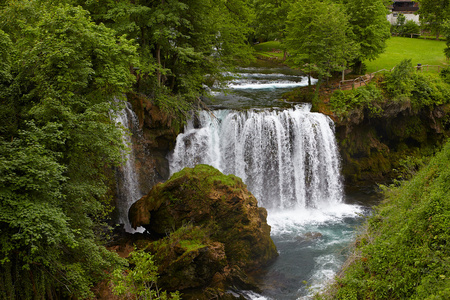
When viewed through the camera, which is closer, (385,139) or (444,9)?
(385,139)

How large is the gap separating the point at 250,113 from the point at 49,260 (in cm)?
1432

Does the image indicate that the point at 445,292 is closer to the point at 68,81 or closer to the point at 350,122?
the point at 68,81

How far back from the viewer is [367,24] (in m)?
28.3

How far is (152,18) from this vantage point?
17641 mm

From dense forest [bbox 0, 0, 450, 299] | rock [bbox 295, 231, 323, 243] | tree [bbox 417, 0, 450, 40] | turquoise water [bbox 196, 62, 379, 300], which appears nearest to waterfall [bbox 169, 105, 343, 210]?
turquoise water [bbox 196, 62, 379, 300]

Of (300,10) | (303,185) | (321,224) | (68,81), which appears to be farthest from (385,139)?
(68,81)

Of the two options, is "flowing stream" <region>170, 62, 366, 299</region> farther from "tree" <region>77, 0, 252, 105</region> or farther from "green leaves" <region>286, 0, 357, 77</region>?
"green leaves" <region>286, 0, 357, 77</region>

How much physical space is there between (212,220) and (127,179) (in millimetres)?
5764

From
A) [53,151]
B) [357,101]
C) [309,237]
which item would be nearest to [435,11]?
[357,101]

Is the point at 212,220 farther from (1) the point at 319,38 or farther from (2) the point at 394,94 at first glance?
(2) the point at 394,94

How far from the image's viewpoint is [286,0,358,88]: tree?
2353 cm

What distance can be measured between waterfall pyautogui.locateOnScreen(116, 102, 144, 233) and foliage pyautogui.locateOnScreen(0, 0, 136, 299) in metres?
5.53

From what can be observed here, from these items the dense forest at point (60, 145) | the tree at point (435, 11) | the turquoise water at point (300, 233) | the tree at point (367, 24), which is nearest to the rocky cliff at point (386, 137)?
the turquoise water at point (300, 233)

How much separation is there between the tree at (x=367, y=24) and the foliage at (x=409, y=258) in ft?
66.3
